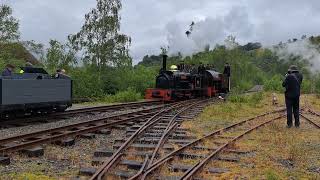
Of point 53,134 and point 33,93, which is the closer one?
point 53,134

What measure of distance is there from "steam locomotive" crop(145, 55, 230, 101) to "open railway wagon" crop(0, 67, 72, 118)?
32.4 ft

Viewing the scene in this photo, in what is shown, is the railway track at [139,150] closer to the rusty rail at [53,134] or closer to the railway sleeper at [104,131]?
the railway sleeper at [104,131]

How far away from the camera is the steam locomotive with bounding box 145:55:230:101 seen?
25297 millimetres

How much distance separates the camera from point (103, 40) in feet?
101

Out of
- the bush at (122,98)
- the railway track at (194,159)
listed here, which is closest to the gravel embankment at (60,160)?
the railway track at (194,159)

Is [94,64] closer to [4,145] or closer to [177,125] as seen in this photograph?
[177,125]

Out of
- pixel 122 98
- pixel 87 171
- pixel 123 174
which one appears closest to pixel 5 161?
pixel 87 171

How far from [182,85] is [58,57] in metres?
8.82

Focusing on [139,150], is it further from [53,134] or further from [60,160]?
[53,134]

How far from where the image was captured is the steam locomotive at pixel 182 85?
2530 cm

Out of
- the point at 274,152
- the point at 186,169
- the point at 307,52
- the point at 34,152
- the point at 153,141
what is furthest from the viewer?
the point at 307,52

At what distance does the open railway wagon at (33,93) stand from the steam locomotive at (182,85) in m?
9.88

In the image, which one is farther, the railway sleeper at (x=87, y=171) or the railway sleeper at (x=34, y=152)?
the railway sleeper at (x=34, y=152)

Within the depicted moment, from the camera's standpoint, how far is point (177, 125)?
13.4 m
